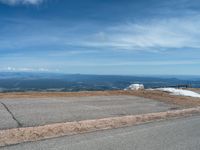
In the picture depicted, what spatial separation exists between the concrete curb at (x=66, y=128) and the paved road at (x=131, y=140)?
0.45 metres

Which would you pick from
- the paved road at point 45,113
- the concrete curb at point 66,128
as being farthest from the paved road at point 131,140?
the paved road at point 45,113

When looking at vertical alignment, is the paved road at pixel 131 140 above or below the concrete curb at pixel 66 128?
below

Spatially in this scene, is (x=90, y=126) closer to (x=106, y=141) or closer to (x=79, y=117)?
(x=79, y=117)

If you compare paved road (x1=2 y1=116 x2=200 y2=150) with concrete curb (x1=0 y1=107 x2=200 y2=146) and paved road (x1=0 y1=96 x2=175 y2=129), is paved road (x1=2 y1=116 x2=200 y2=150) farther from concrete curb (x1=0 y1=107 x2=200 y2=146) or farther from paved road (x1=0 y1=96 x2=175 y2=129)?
paved road (x1=0 y1=96 x2=175 y2=129)

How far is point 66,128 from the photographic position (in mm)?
8211

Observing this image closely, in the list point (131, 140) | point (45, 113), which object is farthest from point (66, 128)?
point (45, 113)

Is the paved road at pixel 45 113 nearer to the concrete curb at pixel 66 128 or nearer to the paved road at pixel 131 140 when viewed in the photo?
the concrete curb at pixel 66 128

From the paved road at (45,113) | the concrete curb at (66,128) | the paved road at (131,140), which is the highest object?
the paved road at (45,113)

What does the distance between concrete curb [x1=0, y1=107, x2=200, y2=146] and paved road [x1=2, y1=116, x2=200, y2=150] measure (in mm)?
447

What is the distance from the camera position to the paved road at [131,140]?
6.32 meters

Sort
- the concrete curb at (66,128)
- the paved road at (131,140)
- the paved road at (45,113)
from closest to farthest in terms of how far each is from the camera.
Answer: the paved road at (131,140) → the concrete curb at (66,128) → the paved road at (45,113)

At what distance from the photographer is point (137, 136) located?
24.9ft

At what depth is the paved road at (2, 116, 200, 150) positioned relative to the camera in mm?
6316

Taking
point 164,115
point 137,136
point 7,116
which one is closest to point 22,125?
point 7,116
